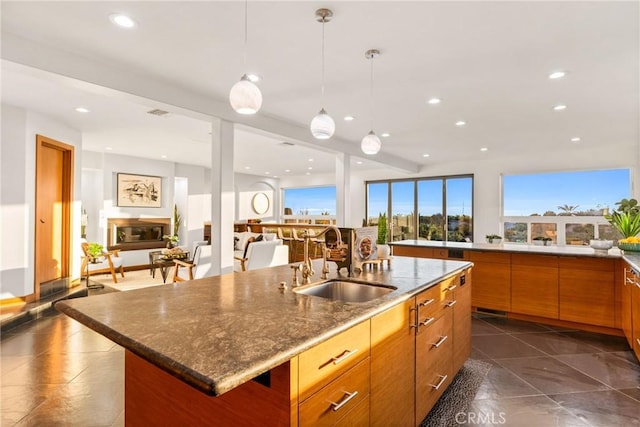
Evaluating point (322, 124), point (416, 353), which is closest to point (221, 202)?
point (322, 124)

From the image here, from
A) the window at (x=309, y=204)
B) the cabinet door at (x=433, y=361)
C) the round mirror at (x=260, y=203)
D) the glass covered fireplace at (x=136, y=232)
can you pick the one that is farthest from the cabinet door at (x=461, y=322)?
the round mirror at (x=260, y=203)

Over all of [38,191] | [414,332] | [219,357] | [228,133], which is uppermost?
[228,133]

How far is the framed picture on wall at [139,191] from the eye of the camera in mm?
7180

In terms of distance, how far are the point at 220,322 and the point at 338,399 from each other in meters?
0.50

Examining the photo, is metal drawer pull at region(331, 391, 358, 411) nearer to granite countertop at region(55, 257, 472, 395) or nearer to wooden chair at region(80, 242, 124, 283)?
granite countertop at region(55, 257, 472, 395)

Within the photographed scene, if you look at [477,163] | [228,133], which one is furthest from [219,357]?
[477,163]

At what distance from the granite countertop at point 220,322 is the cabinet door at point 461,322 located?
0.63 m

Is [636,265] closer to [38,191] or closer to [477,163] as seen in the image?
[477,163]

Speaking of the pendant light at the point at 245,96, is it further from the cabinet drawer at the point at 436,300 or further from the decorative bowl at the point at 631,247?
the decorative bowl at the point at 631,247

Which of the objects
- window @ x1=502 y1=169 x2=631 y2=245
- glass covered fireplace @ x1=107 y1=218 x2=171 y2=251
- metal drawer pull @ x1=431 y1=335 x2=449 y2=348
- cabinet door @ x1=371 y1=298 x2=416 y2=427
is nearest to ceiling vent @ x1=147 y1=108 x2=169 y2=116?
glass covered fireplace @ x1=107 y1=218 x2=171 y2=251

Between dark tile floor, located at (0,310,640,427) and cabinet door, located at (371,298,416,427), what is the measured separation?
0.66m

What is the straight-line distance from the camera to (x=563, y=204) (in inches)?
273

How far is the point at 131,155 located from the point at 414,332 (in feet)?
24.3

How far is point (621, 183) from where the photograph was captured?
6383 millimetres
